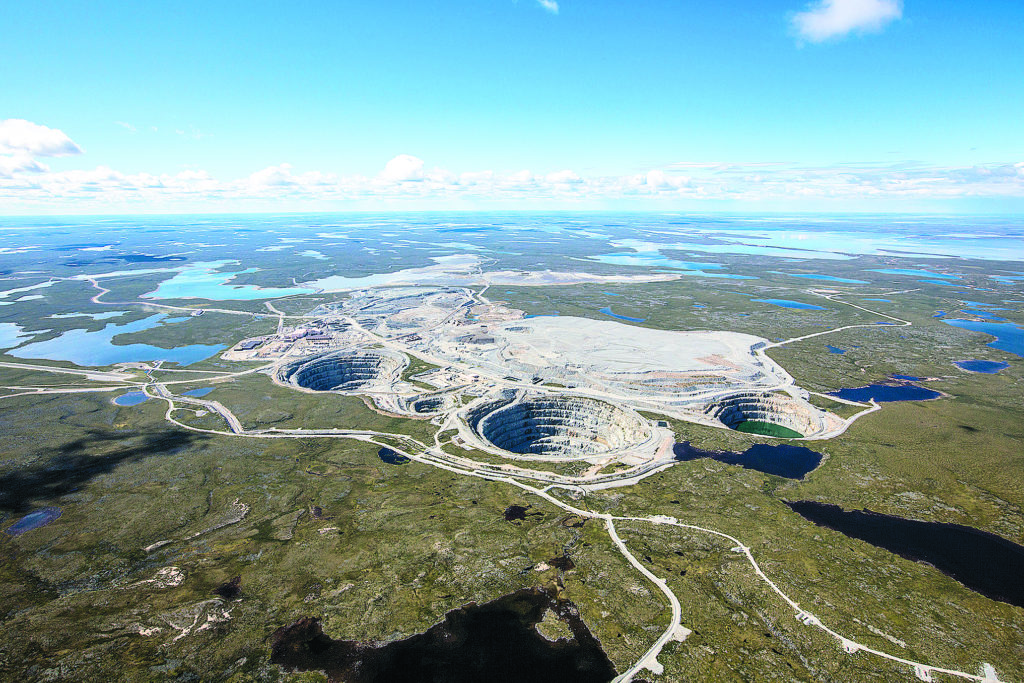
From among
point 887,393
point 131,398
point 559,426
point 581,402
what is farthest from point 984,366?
point 131,398

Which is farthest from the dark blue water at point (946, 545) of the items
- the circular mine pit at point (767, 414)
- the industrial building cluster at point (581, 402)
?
the circular mine pit at point (767, 414)

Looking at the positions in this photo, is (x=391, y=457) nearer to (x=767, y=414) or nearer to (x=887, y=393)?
(x=767, y=414)

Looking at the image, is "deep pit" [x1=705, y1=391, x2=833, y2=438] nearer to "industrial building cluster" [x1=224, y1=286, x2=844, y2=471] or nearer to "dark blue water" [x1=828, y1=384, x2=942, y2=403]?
"industrial building cluster" [x1=224, y1=286, x2=844, y2=471]

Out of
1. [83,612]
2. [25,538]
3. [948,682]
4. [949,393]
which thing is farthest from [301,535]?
[949,393]

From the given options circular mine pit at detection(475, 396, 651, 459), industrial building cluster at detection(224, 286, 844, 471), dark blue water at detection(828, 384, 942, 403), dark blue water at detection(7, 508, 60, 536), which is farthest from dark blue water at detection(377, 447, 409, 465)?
dark blue water at detection(828, 384, 942, 403)

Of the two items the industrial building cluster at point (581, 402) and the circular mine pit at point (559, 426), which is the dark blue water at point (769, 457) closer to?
the industrial building cluster at point (581, 402)

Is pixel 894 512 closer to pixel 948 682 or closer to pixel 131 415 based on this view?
pixel 948 682
